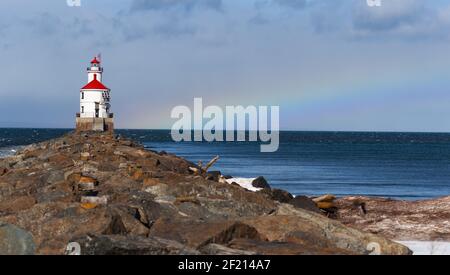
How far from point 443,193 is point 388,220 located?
1939cm

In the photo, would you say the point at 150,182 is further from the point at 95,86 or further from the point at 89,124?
the point at 89,124

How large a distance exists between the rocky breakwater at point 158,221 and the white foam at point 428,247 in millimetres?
1723

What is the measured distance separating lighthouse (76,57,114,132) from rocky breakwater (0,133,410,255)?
4044cm

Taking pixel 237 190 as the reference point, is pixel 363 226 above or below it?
below

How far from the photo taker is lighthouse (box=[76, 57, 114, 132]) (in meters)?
60.9

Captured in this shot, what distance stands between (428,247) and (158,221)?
7.09 metres

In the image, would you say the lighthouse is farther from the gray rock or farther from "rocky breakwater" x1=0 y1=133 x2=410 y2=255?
the gray rock

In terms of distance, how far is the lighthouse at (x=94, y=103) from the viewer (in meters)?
60.9

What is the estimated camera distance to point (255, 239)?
40.5 ft

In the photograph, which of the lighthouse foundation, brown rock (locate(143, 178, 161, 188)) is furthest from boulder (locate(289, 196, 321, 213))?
the lighthouse foundation

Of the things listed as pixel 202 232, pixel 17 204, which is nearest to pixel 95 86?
pixel 17 204
